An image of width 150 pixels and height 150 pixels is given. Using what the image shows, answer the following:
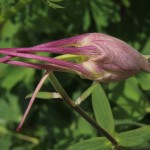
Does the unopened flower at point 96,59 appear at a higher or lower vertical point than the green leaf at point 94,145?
higher

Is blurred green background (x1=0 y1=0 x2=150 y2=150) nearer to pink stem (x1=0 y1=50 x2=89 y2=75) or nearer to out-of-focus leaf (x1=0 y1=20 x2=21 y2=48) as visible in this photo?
out-of-focus leaf (x1=0 y1=20 x2=21 y2=48)

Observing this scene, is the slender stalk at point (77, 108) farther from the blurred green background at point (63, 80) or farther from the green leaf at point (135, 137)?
the blurred green background at point (63, 80)

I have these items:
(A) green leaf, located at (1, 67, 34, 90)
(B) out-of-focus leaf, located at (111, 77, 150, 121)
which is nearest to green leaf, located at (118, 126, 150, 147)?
(B) out-of-focus leaf, located at (111, 77, 150, 121)

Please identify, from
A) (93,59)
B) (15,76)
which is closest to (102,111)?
(93,59)

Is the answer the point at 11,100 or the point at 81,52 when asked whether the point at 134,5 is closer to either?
the point at 11,100

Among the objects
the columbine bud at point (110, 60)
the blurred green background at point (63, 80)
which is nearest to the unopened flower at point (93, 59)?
the columbine bud at point (110, 60)

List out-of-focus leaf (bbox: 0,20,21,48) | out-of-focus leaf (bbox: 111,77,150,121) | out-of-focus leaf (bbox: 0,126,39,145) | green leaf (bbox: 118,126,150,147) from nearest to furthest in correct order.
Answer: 1. green leaf (bbox: 118,126,150,147)
2. out-of-focus leaf (bbox: 111,77,150,121)
3. out-of-focus leaf (bbox: 0,20,21,48)
4. out-of-focus leaf (bbox: 0,126,39,145)

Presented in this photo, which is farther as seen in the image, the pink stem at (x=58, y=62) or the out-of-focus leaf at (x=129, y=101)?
the out-of-focus leaf at (x=129, y=101)
